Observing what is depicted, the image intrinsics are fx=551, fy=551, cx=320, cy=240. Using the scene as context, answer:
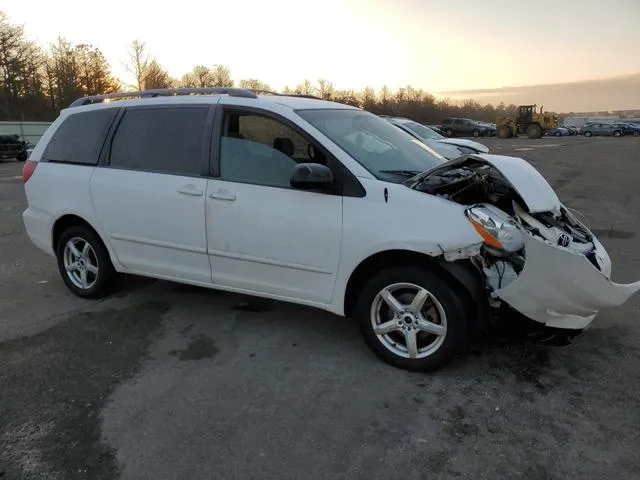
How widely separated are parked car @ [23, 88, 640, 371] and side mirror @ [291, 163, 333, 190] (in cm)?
1

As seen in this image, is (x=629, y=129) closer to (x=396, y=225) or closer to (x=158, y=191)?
(x=396, y=225)

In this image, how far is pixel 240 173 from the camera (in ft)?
13.6

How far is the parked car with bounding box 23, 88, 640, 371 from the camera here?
3.42 m

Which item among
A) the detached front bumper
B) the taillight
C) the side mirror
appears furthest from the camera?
the taillight

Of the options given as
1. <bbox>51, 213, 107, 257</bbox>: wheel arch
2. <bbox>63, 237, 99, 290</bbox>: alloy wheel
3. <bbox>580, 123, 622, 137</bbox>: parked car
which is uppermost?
<bbox>51, 213, 107, 257</bbox>: wheel arch

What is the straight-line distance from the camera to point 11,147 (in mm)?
25203

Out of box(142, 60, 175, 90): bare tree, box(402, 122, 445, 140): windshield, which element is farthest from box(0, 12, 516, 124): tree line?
box(402, 122, 445, 140): windshield

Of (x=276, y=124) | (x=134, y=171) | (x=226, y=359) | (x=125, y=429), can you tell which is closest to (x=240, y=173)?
(x=276, y=124)

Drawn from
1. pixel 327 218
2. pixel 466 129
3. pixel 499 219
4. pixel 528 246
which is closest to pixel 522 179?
pixel 499 219

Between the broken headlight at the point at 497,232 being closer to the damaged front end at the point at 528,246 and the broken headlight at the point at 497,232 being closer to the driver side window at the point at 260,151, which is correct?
the damaged front end at the point at 528,246

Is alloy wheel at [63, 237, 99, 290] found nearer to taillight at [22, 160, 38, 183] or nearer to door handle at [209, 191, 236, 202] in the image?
taillight at [22, 160, 38, 183]

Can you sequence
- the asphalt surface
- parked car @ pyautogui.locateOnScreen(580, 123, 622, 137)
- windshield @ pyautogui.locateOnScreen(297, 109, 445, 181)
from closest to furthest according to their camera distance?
1. the asphalt surface
2. windshield @ pyautogui.locateOnScreen(297, 109, 445, 181)
3. parked car @ pyautogui.locateOnScreen(580, 123, 622, 137)

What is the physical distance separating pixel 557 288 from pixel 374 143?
1.77m

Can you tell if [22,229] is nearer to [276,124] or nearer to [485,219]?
[276,124]
